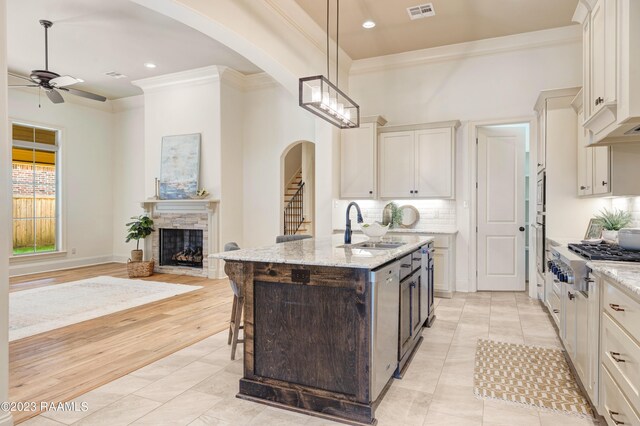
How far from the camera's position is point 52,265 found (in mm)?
7754

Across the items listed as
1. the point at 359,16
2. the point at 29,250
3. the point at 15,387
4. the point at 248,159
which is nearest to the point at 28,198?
the point at 29,250

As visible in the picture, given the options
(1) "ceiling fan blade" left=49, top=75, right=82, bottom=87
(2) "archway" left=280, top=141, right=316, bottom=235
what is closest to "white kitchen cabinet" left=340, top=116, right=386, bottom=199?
(2) "archway" left=280, top=141, right=316, bottom=235

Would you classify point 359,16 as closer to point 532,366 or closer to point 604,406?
point 532,366

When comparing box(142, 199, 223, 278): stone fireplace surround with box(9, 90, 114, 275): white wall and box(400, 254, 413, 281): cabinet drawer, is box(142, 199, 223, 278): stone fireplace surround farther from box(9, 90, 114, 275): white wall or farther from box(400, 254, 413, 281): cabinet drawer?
box(400, 254, 413, 281): cabinet drawer

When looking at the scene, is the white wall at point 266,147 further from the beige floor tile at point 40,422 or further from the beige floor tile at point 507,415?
the beige floor tile at point 507,415

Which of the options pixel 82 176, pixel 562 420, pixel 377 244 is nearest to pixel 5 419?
pixel 377 244

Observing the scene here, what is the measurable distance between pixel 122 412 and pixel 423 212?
15.5 ft

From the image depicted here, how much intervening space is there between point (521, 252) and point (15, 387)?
5.97 meters

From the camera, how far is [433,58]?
5898 mm

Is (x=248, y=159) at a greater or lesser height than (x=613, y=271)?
greater

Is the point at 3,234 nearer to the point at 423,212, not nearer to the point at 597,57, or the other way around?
the point at 597,57

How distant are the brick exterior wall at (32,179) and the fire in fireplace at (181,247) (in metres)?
2.66

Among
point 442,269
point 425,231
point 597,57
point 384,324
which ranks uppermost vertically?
point 597,57

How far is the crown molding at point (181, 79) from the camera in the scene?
269 inches
